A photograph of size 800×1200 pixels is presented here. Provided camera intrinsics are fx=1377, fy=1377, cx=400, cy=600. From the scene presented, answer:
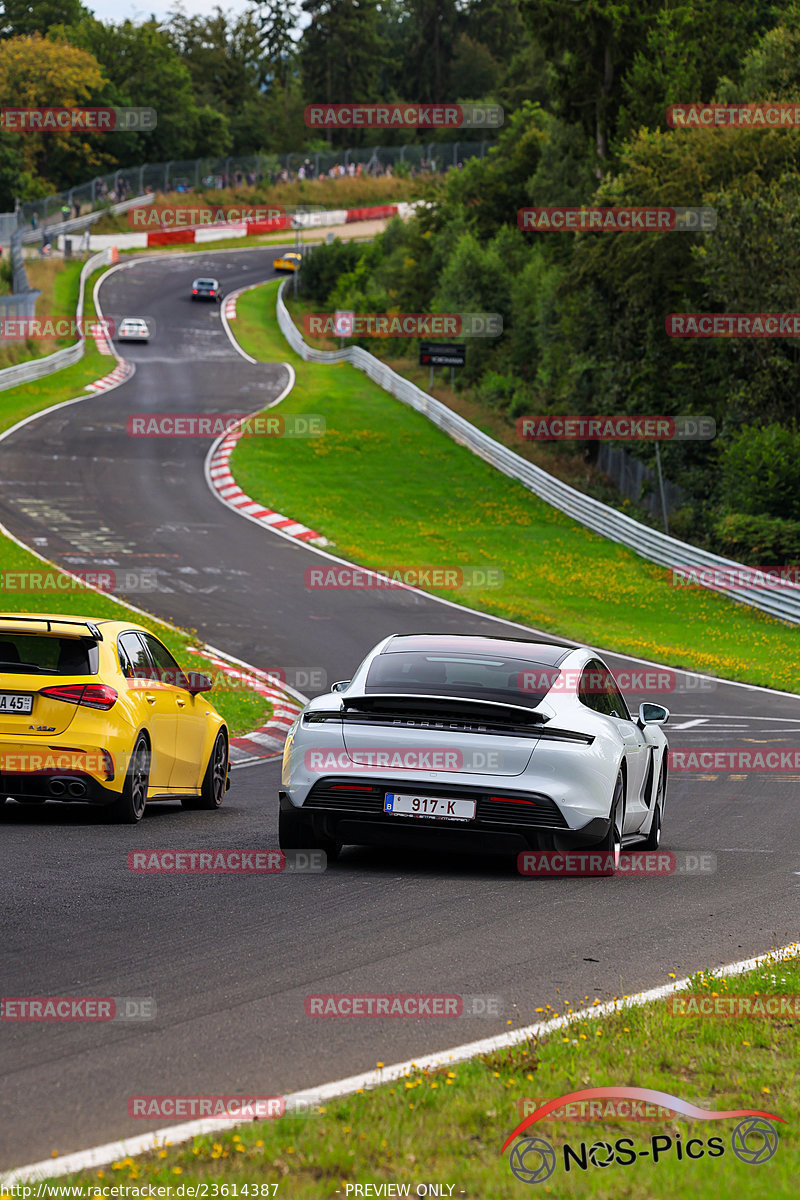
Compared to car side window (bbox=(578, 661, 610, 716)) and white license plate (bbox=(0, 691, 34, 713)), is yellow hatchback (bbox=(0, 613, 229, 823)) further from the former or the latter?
car side window (bbox=(578, 661, 610, 716))

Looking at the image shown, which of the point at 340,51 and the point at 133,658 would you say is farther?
the point at 340,51

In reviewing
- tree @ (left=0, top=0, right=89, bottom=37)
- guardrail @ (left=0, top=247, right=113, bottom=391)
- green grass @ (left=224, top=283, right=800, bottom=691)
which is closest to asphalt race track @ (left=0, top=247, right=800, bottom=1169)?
green grass @ (left=224, top=283, right=800, bottom=691)

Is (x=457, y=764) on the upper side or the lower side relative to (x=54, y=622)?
lower

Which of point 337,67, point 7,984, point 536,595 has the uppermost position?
point 337,67

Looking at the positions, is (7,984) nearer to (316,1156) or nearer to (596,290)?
(316,1156)

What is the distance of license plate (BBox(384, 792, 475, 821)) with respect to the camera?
8203 mm

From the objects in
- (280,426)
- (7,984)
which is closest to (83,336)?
(280,426)

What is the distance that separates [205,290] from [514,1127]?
266 ft

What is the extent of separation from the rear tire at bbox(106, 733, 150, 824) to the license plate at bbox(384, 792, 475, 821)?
2.85 metres

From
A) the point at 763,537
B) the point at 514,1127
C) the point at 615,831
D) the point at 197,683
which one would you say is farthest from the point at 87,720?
the point at 763,537

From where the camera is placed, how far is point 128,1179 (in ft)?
11.8

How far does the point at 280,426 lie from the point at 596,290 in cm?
1189

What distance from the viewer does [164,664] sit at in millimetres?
11727

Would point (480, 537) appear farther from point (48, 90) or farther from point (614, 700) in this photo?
point (48, 90)
